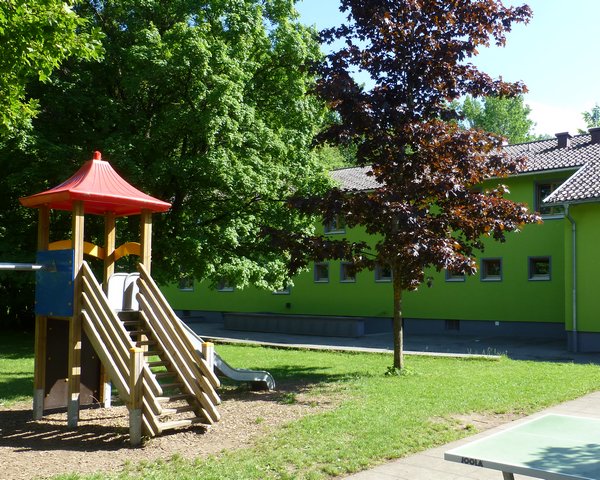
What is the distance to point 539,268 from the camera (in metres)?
26.2

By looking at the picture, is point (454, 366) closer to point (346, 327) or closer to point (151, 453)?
point (151, 453)

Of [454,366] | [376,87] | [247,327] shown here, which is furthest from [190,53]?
[247,327]

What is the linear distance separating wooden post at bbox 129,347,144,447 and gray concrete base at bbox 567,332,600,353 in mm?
15934

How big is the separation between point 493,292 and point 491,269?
1045 mm

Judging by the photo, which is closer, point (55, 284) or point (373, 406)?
point (55, 284)

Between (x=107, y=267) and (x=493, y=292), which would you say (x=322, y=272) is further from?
(x=107, y=267)

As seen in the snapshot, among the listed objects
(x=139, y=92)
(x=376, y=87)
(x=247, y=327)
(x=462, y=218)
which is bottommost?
(x=247, y=327)

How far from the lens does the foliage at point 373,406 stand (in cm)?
700

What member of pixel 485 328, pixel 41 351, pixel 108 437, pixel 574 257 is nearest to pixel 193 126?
pixel 41 351

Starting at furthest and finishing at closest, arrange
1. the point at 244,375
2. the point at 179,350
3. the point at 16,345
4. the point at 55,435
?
the point at 16,345 → the point at 244,375 → the point at 179,350 → the point at 55,435

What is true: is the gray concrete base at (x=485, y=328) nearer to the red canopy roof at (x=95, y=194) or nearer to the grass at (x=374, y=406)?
the grass at (x=374, y=406)

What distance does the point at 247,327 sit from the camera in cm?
3062

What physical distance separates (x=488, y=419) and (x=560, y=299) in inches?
676

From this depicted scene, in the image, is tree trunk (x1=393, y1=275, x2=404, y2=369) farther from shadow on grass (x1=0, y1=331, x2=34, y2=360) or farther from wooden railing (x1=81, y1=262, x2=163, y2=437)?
shadow on grass (x1=0, y1=331, x2=34, y2=360)
